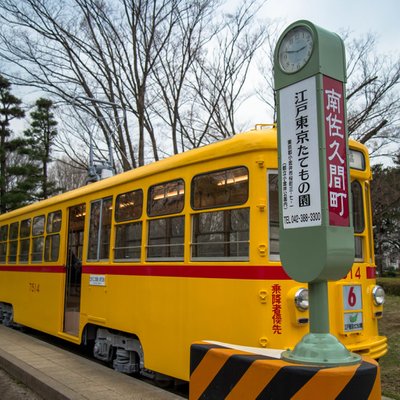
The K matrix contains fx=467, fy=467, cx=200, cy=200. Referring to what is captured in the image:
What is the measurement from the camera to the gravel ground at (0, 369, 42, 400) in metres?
5.31

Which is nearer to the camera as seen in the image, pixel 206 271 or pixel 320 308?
pixel 320 308

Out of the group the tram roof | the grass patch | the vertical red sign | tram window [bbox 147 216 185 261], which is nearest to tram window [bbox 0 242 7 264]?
the tram roof

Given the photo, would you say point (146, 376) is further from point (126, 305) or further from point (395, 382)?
point (395, 382)

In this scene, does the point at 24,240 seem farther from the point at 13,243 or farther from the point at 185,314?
the point at 185,314

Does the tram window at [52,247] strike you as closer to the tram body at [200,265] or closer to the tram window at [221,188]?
the tram body at [200,265]

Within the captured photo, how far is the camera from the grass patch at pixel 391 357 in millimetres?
5645

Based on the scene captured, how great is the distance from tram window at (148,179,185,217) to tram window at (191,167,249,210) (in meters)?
0.22

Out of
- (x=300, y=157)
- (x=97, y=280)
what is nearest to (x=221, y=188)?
(x=300, y=157)

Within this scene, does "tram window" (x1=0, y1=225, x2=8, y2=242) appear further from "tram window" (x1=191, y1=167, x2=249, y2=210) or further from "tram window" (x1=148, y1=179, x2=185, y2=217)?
"tram window" (x1=191, y1=167, x2=249, y2=210)

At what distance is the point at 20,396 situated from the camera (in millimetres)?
5344

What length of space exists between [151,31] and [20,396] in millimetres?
10073

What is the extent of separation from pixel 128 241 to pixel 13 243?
5.67 metres

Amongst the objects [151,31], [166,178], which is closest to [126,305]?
[166,178]

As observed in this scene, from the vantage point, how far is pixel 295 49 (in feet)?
9.66
